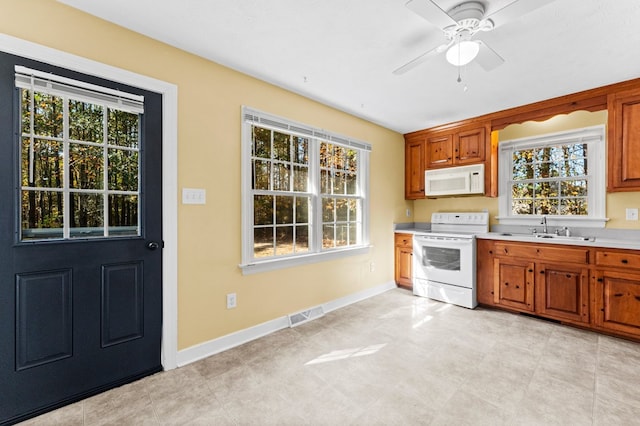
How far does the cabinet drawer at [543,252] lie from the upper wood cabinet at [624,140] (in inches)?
29.6

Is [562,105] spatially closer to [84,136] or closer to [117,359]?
[84,136]

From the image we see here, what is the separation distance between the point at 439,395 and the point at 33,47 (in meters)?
3.29

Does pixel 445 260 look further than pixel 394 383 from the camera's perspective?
Yes

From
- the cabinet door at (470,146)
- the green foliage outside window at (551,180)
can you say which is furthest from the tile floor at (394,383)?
the cabinet door at (470,146)

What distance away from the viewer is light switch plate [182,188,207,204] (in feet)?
7.49

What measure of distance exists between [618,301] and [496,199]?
1.67 metres

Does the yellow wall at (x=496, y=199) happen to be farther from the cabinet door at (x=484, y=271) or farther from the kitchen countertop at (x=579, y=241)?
the cabinet door at (x=484, y=271)

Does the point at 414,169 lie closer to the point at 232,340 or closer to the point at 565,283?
the point at 565,283

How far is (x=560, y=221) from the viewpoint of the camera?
3473 millimetres

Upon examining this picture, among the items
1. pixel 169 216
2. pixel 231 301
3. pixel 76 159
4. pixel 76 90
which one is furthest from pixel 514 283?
pixel 76 90

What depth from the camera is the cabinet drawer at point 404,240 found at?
4.27 meters


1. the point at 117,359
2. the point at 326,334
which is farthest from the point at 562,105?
the point at 117,359

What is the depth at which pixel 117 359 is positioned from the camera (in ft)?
6.51

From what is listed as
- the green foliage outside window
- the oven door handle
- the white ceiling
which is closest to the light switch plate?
the white ceiling
